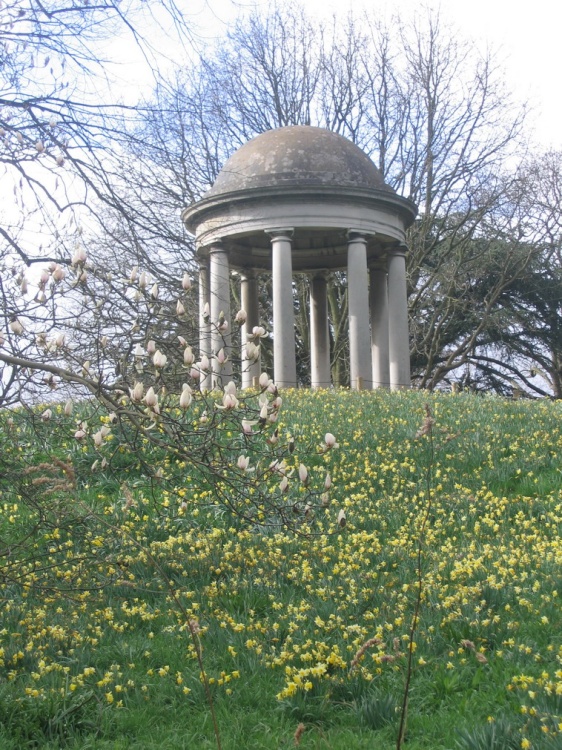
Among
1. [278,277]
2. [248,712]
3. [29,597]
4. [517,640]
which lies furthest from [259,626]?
[278,277]

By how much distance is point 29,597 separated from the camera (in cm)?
639

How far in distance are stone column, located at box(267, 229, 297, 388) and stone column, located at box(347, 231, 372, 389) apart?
4.38 feet

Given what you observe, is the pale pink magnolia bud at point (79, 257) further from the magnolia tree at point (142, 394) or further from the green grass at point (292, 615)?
the green grass at point (292, 615)

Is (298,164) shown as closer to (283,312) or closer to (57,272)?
(283,312)

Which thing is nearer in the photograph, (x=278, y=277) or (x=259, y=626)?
(x=259, y=626)

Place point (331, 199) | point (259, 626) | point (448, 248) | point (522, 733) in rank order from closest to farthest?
point (522, 733), point (259, 626), point (331, 199), point (448, 248)

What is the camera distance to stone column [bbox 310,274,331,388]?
2158 cm

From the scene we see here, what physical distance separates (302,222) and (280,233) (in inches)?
20.4

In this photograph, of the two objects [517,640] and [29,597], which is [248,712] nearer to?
[517,640]

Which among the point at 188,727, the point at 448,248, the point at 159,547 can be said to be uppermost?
the point at 448,248

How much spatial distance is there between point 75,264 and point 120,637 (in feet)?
8.75

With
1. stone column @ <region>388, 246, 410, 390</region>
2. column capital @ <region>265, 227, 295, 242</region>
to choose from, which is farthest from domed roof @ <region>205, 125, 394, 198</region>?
stone column @ <region>388, 246, 410, 390</region>

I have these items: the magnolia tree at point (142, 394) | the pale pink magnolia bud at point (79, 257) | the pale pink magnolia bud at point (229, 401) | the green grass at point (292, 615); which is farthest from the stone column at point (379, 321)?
the pale pink magnolia bud at point (229, 401)

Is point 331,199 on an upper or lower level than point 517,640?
upper
